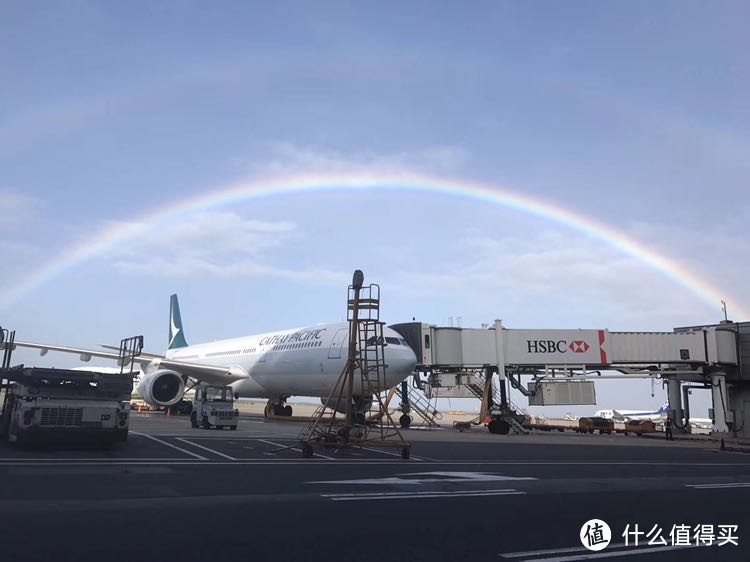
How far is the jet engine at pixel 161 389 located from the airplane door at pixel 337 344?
9.11 meters

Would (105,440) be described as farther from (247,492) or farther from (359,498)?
(359,498)

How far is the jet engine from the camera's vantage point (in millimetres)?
32044

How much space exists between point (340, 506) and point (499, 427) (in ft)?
86.8

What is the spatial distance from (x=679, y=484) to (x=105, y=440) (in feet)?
45.6

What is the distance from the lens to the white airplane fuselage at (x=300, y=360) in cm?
2734

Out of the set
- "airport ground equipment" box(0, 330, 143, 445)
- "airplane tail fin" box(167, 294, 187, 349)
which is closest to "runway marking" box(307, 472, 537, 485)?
"airport ground equipment" box(0, 330, 143, 445)

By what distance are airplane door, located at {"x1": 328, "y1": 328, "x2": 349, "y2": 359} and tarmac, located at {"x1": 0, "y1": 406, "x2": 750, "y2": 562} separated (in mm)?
12316

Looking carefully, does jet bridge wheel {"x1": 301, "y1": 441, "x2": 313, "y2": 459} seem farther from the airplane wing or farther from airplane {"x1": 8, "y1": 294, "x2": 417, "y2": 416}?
the airplane wing

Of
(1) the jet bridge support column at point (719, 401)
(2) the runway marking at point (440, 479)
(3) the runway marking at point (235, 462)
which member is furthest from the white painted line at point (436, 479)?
(1) the jet bridge support column at point (719, 401)

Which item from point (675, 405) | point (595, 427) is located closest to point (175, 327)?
point (595, 427)

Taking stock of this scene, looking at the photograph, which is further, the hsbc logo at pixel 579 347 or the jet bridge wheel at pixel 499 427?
the hsbc logo at pixel 579 347

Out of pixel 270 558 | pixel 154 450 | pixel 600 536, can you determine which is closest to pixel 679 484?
pixel 600 536

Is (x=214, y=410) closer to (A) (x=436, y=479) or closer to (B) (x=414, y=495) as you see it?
(A) (x=436, y=479)
